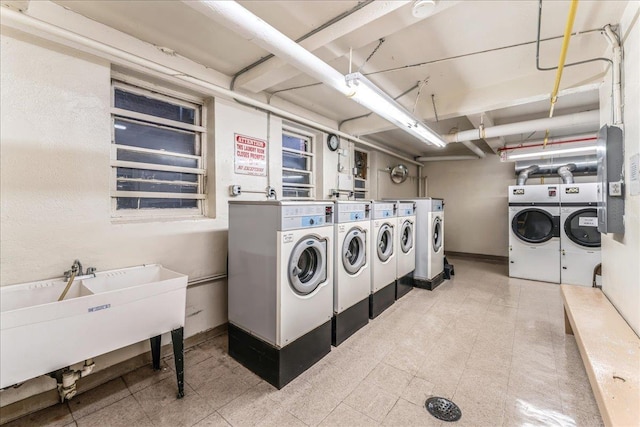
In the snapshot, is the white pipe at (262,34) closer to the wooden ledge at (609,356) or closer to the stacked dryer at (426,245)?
the wooden ledge at (609,356)

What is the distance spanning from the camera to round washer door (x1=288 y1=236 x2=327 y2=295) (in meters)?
2.04

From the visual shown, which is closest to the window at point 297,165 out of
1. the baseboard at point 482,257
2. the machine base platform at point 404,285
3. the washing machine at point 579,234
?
the machine base platform at point 404,285

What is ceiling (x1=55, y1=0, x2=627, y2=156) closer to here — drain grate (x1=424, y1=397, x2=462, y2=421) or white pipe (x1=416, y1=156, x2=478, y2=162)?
drain grate (x1=424, y1=397, x2=462, y2=421)

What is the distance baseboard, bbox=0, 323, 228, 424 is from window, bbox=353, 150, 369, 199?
3.57 meters

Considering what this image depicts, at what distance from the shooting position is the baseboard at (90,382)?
1678mm

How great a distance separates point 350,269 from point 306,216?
0.88 meters

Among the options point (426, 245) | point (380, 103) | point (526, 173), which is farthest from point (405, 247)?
point (526, 173)

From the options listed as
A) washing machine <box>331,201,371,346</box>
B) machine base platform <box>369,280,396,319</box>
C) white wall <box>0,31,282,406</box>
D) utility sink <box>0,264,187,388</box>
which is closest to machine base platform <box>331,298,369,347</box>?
washing machine <box>331,201,371,346</box>

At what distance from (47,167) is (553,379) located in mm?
4045

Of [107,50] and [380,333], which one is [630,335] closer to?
[380,333]

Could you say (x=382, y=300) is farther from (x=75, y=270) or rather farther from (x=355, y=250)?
(x=75, y=270)

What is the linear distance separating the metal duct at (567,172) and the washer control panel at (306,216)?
5.17 m

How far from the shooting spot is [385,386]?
199cm

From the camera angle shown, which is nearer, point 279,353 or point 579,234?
point 279,353
